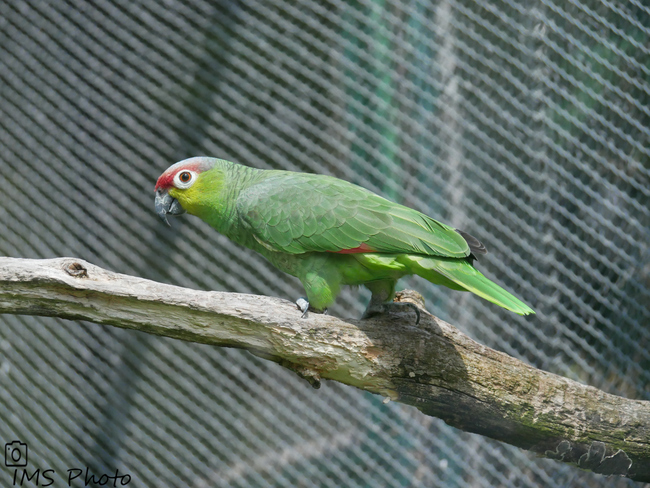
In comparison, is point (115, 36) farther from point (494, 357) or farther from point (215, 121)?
point (494, 357)

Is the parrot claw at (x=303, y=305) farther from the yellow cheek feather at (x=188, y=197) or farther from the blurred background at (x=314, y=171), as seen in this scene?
the blurred background at (x=314, y=171)

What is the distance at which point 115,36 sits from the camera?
2.74 meters

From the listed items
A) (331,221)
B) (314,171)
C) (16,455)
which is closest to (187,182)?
(331,221)

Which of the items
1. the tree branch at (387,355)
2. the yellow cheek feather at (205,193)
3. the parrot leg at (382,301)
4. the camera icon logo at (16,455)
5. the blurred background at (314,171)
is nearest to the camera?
the tree branch at (387,355)

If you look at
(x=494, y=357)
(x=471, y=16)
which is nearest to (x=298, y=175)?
(x=494, y=357)

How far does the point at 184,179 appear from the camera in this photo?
140 cm

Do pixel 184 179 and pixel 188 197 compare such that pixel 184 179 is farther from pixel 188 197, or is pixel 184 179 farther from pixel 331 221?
pixel 331 221

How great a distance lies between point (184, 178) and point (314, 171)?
3.53ft

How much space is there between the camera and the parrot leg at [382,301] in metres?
1.23

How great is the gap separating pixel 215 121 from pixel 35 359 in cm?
146

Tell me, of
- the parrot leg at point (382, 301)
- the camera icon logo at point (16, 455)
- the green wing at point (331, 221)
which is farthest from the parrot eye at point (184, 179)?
the camera icon logo at point (16, 455)

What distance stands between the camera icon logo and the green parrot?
198 centimetres

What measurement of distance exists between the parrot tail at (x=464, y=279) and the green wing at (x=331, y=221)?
0.02 m

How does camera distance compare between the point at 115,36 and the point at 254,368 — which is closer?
the point at 254,368
